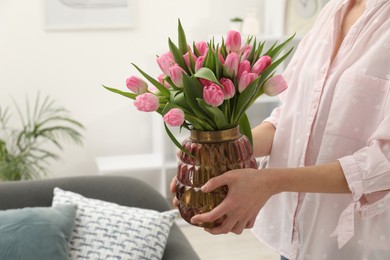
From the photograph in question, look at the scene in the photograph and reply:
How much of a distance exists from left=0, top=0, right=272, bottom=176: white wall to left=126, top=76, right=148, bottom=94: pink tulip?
9.31 feet

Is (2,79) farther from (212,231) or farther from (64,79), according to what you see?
(212,231)

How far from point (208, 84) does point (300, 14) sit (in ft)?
10.3

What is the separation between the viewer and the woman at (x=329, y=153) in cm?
114

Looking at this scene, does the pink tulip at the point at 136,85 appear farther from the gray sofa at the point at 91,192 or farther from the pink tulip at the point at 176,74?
the gray sofa at the point at 91,192

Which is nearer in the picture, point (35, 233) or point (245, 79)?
point (245, 79)

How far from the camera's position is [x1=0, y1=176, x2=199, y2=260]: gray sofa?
2547 millimetres

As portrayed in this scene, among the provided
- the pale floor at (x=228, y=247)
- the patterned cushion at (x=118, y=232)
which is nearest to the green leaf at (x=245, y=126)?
the patterned cushion at (x=118, y=232)

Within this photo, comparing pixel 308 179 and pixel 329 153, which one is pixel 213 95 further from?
pixel 329 153

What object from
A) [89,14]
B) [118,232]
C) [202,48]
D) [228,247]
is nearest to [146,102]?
[202,48]

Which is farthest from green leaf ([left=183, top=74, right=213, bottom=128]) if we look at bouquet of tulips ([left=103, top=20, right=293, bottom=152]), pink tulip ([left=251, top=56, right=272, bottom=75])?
pink tulip ([left=251, top=56, right=272, bottom=75])

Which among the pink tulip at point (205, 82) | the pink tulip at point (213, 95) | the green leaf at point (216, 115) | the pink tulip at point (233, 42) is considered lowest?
the green leaf at point (216, 115)

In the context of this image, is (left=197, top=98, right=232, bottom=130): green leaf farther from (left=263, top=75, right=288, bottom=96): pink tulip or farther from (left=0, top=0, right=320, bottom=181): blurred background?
(left=0, top=0, right=320, bottom=181): blurred background

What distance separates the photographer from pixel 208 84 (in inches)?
41.0

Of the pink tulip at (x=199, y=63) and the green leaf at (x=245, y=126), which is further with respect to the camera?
the green leaf at (x=245, y=126)
